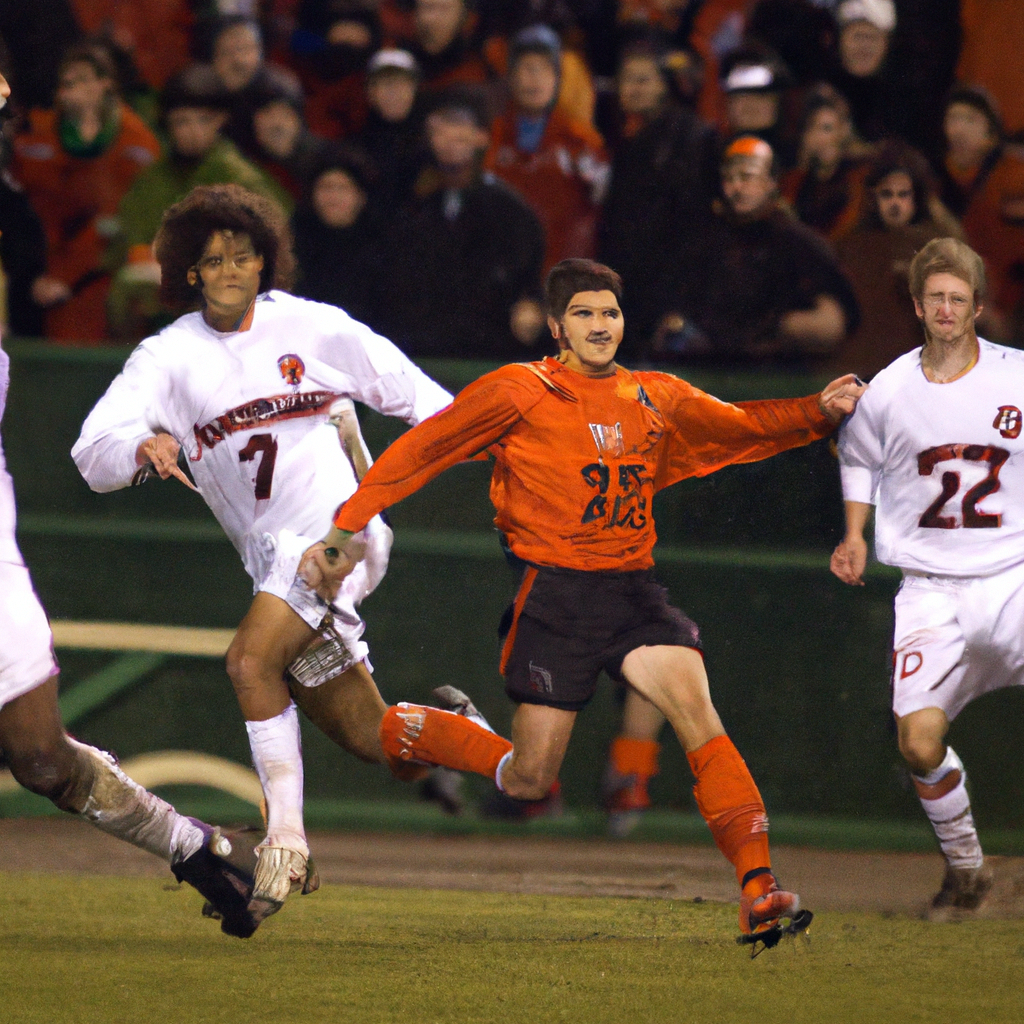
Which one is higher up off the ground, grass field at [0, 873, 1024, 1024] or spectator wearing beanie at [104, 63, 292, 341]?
spectator wearing beanie at [104, 63, 292, 341]

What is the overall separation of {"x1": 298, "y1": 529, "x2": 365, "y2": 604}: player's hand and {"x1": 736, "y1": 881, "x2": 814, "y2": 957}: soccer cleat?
54.1 inches

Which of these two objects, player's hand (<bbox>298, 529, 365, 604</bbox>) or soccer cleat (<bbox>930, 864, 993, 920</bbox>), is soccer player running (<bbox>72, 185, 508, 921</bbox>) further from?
soccer cleat (<bbox>930, 864, 993, 920</bbox>)

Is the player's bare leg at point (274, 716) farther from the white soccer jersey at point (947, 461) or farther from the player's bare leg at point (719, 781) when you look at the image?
the white soccer jersey at point (947, 461)

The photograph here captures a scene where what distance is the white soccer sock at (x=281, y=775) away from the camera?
14.8ft

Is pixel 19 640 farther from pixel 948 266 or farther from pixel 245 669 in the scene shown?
pixel 948 266

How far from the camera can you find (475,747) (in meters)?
Result: 4.57

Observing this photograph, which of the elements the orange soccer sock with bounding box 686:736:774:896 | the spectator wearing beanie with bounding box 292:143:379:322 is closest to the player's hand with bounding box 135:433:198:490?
the orange soccer sock with bounding box 686:736:774:896

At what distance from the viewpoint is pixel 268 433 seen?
4559 mm

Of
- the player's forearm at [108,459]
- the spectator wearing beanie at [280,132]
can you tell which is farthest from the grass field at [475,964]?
the spectator wearing beanie at [280,132]

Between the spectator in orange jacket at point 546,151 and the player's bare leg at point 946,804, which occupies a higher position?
the spectator in orange jacket at point 546,151

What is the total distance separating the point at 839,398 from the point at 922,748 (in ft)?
3.29

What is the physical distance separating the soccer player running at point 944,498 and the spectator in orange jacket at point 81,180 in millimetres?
3134

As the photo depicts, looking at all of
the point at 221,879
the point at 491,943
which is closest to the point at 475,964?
the point at 491,943

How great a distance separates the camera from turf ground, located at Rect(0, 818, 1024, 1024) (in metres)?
3.84
